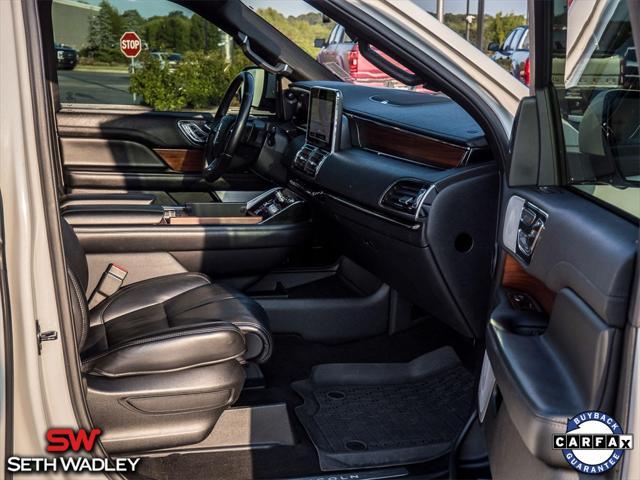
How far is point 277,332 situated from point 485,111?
1606 millimetres

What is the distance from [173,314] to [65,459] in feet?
3.22

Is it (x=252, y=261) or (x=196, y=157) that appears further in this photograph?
(x=196, y=157)

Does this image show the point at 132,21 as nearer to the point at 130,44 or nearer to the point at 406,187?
the point at 130,44

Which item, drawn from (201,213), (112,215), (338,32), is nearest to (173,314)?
(112,215)

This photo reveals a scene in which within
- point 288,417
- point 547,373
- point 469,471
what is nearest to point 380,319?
point 288,417

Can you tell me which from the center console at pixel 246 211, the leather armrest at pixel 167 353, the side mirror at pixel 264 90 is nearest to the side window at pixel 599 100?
the leather armrest at pixel 167 353

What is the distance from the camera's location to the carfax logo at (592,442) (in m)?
1.16

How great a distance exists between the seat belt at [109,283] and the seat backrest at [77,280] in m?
0.57

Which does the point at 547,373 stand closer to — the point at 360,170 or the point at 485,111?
the point at 485,111

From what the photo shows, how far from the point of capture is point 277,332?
315 cm

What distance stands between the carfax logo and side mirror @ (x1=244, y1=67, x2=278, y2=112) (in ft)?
9.25

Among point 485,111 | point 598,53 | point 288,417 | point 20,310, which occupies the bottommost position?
point 288,417

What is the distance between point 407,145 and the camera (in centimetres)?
259

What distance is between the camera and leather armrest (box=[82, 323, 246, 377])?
6.36 ft
